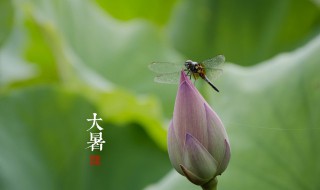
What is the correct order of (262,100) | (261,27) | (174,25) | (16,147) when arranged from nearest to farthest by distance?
1. (262,100)
2. (16,147)
3. (261,27)
4. (174,25)

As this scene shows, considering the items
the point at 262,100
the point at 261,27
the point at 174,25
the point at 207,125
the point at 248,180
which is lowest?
the point at 207,125

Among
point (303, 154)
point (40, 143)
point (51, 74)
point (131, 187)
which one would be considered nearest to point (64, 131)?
point (40, 143)

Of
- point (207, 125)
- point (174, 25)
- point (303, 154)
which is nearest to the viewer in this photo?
point (207, 125)

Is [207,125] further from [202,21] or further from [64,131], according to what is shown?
[202,21]

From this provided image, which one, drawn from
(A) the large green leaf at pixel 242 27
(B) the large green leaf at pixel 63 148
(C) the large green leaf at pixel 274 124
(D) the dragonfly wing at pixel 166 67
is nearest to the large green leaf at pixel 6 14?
(B) the large green leaf at pixel 63 148

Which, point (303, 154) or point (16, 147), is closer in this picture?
point (303, 154)

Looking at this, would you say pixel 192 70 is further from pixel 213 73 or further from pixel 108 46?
pixel 108 46

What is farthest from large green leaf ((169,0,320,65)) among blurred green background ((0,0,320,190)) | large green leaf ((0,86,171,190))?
large green leaf ((0,86,171,190))

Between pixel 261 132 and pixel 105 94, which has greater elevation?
pixel 105 94
